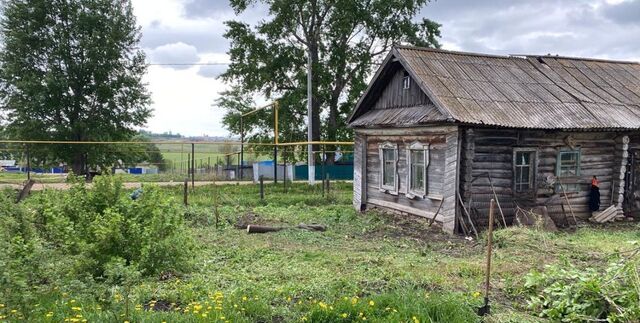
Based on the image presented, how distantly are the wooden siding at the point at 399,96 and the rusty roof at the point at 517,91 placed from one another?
31 centimetres

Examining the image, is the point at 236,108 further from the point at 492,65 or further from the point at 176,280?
the point at 176,280

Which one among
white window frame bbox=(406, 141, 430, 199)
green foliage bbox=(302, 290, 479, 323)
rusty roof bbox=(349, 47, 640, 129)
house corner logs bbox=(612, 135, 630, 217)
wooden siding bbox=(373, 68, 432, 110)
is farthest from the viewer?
house corner logs bbox=(612, 135, 630, 217)

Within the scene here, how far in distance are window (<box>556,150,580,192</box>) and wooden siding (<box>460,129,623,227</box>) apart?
0.07 metres

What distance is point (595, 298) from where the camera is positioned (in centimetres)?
555

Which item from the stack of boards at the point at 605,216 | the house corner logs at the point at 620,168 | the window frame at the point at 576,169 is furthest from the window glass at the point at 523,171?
the house corner logs at the point at 620,168

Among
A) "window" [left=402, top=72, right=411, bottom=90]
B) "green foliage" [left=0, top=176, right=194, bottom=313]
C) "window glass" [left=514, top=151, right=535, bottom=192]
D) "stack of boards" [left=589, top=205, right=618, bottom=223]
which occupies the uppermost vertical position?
"window" [left=402, top=72, right=411, bottom=90]

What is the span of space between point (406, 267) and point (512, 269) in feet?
5.44

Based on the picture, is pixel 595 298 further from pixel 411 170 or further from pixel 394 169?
pixel 394 169

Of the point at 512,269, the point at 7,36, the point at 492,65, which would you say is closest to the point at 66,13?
the point at 7,36

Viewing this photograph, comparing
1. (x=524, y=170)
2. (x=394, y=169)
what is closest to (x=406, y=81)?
(x=394, y=169)

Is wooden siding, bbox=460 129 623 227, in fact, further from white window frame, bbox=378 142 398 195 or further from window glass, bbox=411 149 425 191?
white window frame, bbox=378 142 398 195

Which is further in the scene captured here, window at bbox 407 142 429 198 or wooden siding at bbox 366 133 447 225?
window at bbox 407 142 429 198

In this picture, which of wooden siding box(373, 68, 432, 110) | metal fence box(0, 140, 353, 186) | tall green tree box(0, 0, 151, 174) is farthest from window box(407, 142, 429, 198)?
tall green tree box(0, 0, 151, 174)

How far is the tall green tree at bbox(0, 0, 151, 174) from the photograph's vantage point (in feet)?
90.0
